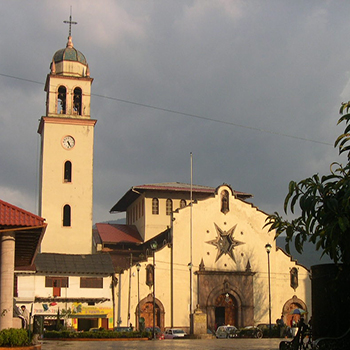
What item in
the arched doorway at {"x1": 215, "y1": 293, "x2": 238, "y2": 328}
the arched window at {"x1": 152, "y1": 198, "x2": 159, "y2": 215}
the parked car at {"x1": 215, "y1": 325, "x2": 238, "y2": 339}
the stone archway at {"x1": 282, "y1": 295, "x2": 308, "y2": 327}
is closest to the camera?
the parked car at {"x1": 215, "y1": 325, "x2": 238, "y2": 339}

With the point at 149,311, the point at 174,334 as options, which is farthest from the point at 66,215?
the point at 174,334

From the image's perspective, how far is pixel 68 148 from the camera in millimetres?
59000

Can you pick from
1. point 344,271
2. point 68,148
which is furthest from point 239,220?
point 344,271

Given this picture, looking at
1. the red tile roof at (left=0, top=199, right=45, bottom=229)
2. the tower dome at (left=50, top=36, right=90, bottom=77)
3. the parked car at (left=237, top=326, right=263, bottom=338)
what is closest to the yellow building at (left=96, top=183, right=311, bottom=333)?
the parked car at (left=237, top=326, right=263, bottom=338)

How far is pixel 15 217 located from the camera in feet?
66.8

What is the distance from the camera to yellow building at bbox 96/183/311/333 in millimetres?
55906

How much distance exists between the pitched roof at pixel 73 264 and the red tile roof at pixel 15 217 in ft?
109

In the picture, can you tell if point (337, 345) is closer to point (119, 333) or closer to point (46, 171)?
point (119, 333)

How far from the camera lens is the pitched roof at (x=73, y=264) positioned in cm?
5309

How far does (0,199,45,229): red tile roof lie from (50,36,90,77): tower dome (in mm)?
41887

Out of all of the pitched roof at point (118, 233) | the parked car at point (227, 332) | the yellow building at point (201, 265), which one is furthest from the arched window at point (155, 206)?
the parked car at point (227, 332)

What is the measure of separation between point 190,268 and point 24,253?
27189 millimetres

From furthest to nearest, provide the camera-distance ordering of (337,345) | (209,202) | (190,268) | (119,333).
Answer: (209,202), (190,268), (119,333), (337,345)

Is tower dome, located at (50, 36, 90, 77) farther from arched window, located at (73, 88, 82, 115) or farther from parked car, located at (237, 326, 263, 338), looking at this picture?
parked car, located at (237, 326, 263, 338)
